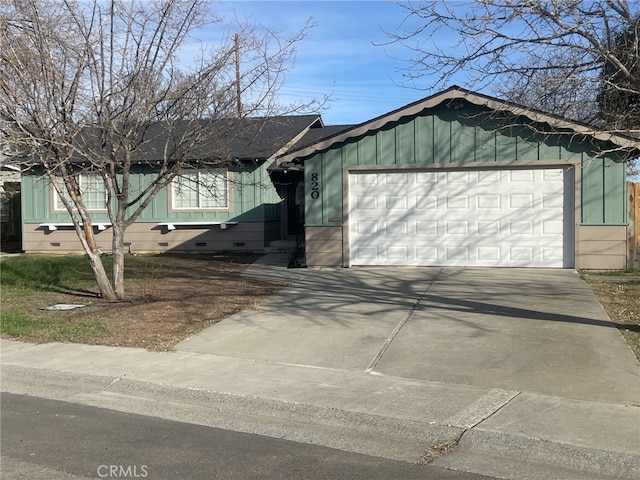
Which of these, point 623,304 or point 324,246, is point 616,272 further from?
point 324,246

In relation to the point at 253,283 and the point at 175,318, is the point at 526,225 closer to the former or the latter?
the point at 253,283

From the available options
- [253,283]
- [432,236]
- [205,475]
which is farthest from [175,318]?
[432,236]

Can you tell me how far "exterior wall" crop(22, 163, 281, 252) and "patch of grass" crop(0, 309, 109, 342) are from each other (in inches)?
413

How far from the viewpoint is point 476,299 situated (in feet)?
34.4

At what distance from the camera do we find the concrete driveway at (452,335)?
21.0 feet

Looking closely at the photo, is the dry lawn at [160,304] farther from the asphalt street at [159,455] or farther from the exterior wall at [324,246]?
the asphalt street at [159,455]

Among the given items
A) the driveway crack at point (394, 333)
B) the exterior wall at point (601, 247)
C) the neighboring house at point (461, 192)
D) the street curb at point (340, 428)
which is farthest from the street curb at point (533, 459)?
the exterior wall at point (601, 247)

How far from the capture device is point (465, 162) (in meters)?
14.1

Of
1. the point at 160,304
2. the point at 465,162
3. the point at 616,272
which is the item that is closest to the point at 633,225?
the point at 616,272

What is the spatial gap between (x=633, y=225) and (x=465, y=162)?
4.01 meters

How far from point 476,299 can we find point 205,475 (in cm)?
713

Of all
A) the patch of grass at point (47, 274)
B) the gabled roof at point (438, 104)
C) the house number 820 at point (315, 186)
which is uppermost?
the gabled roof at point (438, 104)

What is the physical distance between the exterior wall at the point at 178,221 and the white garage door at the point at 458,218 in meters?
5.74

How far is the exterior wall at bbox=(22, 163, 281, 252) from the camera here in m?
20.2
